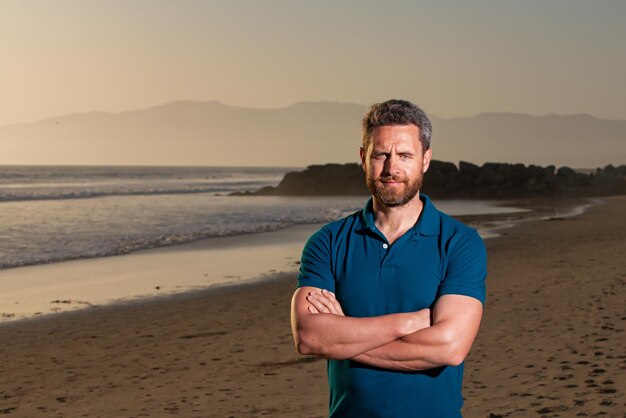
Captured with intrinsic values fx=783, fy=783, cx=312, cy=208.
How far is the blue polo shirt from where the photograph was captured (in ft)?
8.45

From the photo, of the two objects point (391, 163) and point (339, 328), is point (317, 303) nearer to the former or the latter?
point (339, 328)

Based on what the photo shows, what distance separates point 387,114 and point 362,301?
638mm

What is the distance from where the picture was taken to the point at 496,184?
56.9m

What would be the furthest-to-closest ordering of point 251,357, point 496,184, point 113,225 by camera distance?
point 496,184 → point 113,225 → point 251,357

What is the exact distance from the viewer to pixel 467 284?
8.58 feet

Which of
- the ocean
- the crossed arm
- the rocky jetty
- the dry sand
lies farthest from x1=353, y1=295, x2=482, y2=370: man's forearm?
the rocky jetty

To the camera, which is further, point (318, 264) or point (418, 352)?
point (318, 264)

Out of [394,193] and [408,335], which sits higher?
[394,193]

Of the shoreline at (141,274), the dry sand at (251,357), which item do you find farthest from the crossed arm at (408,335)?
the shoreline at (141,274)

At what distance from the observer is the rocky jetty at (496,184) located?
54875 millimetres

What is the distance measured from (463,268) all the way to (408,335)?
289 mm

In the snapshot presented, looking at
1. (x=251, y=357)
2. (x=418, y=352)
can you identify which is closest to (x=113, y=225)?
(x=251, y=357)

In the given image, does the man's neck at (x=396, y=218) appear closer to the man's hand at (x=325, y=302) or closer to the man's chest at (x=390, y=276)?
the man's chest at (x=390, y=276)

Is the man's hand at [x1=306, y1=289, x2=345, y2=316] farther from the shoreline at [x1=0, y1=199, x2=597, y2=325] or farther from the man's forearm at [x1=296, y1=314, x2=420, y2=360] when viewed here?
the shoreline at [x1=0, y1=199, x2=597, y2=325]
